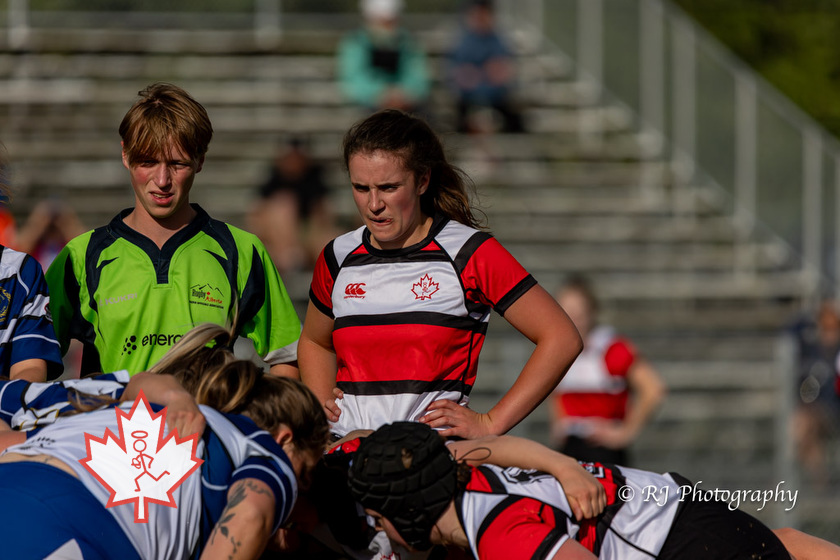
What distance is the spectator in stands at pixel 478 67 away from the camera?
12383mm

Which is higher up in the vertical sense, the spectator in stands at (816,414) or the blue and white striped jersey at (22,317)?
the blue and white striped jersey at (22,317)

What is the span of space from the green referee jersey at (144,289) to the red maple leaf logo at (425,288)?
56cm

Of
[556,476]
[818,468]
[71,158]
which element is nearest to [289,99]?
[71,158]

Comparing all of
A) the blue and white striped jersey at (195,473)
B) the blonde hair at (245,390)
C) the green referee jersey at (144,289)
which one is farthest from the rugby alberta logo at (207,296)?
the blue and white striped jersey at (195,473)

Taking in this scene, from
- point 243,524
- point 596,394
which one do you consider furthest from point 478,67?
point 243,524

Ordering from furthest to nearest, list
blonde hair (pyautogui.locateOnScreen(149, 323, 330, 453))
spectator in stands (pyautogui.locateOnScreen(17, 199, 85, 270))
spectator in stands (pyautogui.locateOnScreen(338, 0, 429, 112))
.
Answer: spectator in stands (pyautogui.locateOnScreen(338, 0, 429, 112)) < spectator in stands (pyautogui.locateOnScreen(17, 199, 85, 270)) < blonde hair (pyautogui.locateOnScreen(149, 323, 330, 453))

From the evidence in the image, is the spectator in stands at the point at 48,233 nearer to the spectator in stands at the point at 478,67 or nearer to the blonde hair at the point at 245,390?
the spectator in stands at the point at 478,67

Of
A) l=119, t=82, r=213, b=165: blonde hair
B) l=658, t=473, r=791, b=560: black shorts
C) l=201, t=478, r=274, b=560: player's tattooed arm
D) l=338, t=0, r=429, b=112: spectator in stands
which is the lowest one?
l=658, t=473, r=791, b=560: black shorts

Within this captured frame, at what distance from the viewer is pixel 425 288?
3.83 meters

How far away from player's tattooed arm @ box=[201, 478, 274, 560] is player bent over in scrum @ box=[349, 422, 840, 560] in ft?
1.28

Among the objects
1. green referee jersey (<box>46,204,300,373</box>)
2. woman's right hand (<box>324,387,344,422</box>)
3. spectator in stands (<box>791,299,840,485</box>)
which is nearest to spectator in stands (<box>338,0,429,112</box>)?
spectator in stands (<box>791,299,840,485</box>)

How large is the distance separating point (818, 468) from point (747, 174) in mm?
4392

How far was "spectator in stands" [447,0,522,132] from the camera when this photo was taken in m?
12.4

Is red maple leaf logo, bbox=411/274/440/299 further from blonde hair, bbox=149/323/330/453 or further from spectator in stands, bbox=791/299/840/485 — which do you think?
spectator in stands, bbox=791/299/840/485
